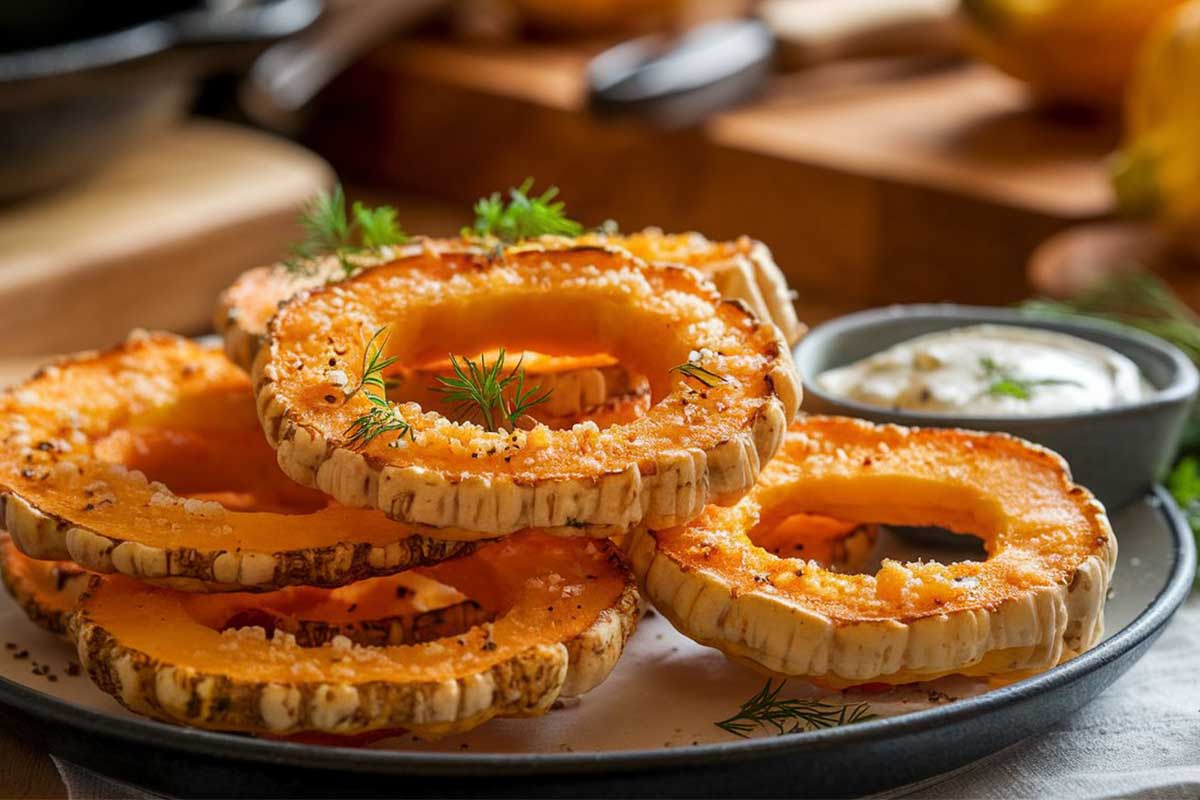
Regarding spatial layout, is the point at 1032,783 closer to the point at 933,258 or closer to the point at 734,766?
the point at 734,766

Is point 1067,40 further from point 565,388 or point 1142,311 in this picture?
point 565,388

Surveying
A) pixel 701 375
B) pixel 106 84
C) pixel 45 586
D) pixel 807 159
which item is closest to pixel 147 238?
pixel 106 84

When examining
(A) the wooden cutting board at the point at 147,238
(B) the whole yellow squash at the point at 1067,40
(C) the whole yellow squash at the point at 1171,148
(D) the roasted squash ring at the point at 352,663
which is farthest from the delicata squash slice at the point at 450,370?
(B) the whole yellow squash at the point at 1067,40

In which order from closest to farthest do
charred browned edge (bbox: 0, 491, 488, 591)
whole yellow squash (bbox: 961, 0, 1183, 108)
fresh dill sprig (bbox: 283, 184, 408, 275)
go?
charred browned edge (bbox: 0, 491, 488, 591) → fresh dill sprig (bbox: 283, 184, 408, 275) → whole yellow squash (bbox: 961, 0, 1183, 108)

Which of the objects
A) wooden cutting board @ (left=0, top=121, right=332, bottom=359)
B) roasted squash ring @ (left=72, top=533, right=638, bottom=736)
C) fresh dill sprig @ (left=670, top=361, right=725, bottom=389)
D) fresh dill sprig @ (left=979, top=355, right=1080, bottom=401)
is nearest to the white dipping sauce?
fresh dill sprig @ (left=979, top=355, right=1080, bottom=401)

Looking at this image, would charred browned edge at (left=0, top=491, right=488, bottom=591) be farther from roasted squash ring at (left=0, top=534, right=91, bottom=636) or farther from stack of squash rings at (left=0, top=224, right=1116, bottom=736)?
roasted squash ring at (left=0, top=534, right=91, bottom=636)
